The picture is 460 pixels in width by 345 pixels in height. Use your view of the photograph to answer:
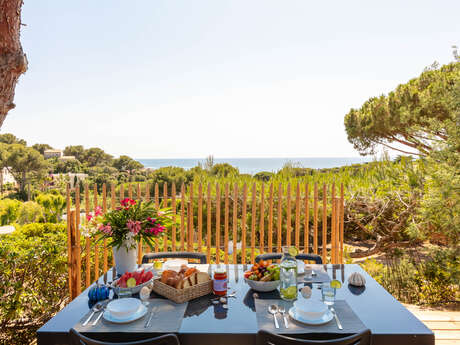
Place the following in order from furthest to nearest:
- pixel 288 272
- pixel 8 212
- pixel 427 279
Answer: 1. pixel 8 212
2. pixel 427 279
3. pixel 288 272

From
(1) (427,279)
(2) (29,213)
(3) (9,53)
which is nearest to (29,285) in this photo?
(3) (9,53)

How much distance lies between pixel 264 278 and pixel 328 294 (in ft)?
A: 1.13

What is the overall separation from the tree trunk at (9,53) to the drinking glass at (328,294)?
2031 millimetres

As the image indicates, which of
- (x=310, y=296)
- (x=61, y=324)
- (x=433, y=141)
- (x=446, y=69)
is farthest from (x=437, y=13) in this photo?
(x=61, y=324)

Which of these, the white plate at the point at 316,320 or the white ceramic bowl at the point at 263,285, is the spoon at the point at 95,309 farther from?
the white plate at the point at 316,320

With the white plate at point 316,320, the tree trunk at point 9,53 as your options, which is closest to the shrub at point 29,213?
the tree trunk at point 9,53

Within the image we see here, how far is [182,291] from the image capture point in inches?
59.9

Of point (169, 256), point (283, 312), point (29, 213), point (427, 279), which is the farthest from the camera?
point (29, 213)

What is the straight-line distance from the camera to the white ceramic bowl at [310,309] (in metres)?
1.31

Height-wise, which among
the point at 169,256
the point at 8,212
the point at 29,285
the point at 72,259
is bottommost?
the point at 8,212

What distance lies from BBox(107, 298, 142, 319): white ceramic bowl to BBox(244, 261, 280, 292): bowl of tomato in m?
0.63

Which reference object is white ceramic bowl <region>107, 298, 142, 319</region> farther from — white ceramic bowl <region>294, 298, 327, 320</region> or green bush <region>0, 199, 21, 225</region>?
green bush <region>0, 199, 21, 225</region>

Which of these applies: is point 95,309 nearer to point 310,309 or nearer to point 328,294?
point 310,309

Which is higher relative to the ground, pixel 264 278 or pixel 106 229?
pixel 106 229
